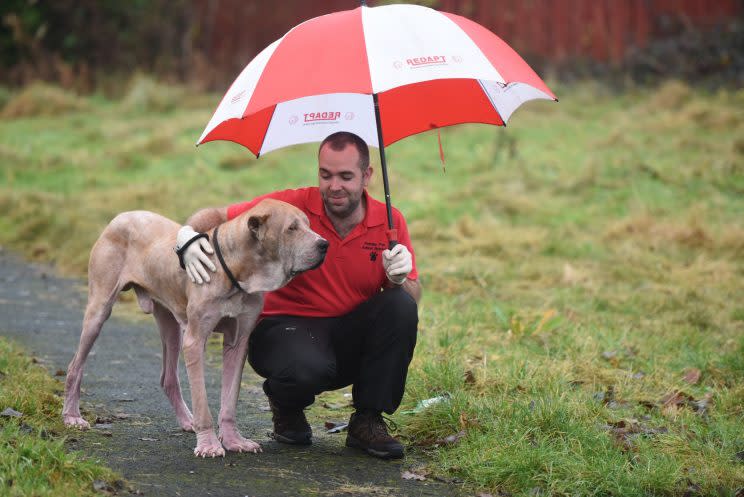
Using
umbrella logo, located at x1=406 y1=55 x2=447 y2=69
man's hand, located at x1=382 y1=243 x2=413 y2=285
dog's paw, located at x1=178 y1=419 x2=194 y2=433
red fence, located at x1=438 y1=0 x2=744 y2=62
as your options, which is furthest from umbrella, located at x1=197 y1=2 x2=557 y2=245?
red fence, located at x1=438 y1=0 x2=744 y2=62

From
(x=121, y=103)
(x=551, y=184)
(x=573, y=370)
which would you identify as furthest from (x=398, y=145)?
(x=573, y=370)

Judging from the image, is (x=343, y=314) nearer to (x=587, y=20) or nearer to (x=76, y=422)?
(x=76, y=422)

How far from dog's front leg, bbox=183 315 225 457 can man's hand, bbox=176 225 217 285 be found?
0.68 feet

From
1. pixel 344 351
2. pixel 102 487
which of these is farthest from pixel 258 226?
pixel 102 487

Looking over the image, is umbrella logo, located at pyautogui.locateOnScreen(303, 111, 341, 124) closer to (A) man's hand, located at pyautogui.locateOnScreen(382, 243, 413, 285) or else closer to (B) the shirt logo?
(B) the shirt logo

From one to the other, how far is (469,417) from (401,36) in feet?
6.55

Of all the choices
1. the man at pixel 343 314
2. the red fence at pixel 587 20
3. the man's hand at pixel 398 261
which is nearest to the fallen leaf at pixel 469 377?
the man at pixel 343 314

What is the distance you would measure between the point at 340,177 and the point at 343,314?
28.9 inches

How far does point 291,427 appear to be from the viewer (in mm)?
5086

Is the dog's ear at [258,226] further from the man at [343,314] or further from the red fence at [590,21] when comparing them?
the red fence at [590,21]

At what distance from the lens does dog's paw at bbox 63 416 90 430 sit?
16.5ft

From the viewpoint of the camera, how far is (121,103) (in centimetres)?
1791

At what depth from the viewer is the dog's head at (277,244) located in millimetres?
4566

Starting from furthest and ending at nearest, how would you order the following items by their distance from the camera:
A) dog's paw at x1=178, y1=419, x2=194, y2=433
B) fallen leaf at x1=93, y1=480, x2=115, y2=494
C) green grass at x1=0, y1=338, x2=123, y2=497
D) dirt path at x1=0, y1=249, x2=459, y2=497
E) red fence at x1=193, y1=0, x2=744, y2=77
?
red fence at x1=193, y1=0, x2=744, y2=77
dog's paw at x1=178, y1=419, x2=194, y2=433
dirt path at x1=0, y1=249, x2=459, y2=497
fallen leaf at x1=93, y1=480, x2=115, y2=494
green grass at x1=0, y1=338, x2=123, y2=497
